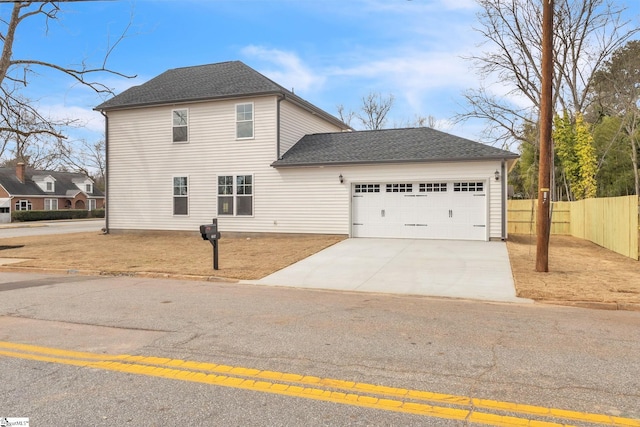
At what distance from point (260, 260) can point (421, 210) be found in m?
7.19


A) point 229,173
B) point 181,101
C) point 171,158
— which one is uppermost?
point 181,101

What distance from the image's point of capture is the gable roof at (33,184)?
165 ft

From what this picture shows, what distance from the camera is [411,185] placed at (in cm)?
1703

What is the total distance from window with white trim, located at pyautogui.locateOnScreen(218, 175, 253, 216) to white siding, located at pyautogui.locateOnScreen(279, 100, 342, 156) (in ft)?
6.85

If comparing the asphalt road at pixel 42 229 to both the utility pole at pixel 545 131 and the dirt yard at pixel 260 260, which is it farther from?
the utility pole at pixel 545 131

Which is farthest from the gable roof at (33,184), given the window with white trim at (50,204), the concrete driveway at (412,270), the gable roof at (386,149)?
the concrete driveway at (412,270)

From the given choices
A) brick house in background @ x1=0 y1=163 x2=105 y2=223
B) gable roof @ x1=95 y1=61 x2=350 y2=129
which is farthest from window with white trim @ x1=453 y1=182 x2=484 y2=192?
brick house in background @ x1=0 y1=163 x2=105 y2=223

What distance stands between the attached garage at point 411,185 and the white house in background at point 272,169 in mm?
Result: 39

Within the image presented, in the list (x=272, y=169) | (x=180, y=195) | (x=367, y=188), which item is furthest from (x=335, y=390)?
(x=180, y=195)

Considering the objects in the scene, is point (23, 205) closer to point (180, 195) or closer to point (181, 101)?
point (180, 195)

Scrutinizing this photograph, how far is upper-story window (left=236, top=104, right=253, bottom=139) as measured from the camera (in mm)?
18938

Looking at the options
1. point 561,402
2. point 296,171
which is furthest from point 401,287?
point 296,171

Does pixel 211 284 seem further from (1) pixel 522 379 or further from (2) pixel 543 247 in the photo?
(2) pixel 543 247

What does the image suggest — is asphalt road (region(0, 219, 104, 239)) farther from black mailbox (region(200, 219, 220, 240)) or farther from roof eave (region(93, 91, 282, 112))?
black mailbox (region(200, 219, 220, 240))
